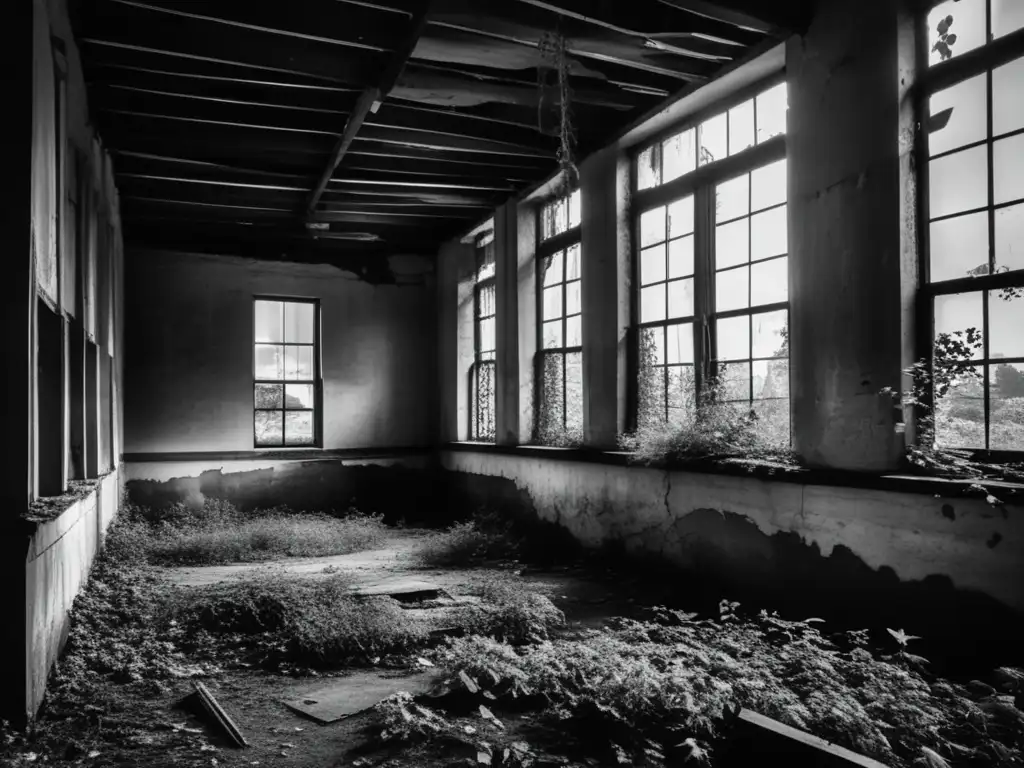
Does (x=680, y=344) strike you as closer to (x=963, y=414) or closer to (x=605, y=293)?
(x=605, y=293)

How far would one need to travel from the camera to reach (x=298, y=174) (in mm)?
8625

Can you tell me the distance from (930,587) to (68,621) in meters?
5.08

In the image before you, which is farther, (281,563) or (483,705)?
(281,563)

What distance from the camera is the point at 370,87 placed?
20.5 feet

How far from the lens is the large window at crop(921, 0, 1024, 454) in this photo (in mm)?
4215

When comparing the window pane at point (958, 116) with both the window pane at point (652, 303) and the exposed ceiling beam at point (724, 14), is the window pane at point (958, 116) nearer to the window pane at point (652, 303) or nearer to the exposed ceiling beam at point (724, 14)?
the exposed ceiling beam at point (724, 14)

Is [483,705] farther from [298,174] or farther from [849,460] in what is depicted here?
[298,174]

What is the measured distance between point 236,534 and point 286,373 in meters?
3.54

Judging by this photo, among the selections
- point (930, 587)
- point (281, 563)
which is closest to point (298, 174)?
point (281, 563)

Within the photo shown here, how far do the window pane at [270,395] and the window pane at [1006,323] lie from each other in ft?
30.7

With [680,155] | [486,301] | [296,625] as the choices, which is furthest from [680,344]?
[486,301]

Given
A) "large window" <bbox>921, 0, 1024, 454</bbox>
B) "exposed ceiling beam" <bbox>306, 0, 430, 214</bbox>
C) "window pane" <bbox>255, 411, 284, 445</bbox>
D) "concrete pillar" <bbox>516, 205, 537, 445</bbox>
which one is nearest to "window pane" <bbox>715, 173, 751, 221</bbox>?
"large window" <bbox>921, 0, 1024, 454</bbox>

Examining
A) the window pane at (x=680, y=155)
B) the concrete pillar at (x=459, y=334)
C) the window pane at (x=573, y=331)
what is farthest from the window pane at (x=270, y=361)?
the window pane at (x=680, y=155)

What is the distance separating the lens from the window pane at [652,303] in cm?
710
